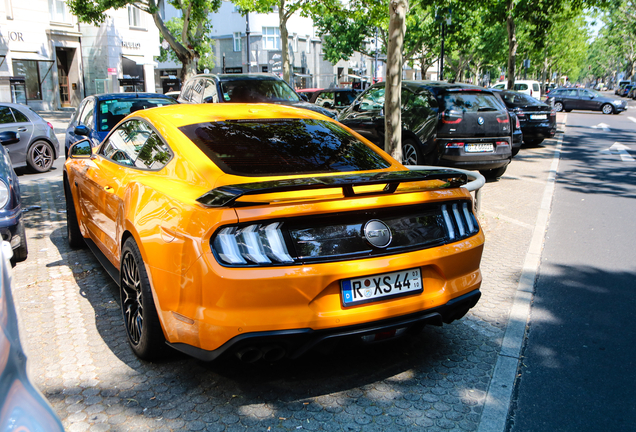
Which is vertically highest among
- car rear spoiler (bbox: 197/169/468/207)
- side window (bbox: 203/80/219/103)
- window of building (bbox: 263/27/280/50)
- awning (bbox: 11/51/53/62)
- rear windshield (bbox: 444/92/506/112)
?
window of building (bbox: 263/27/280/50)

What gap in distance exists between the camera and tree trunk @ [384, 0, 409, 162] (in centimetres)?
743

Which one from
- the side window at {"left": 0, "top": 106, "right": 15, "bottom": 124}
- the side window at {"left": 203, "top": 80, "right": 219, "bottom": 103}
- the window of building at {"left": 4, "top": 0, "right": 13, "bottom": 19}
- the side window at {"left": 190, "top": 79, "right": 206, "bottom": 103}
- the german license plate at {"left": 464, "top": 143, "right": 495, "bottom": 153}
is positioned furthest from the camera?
the window of building at {"left": 4, "top": 0, "right": 13, "bottom": 19}

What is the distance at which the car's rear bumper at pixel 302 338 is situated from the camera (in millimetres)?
2824

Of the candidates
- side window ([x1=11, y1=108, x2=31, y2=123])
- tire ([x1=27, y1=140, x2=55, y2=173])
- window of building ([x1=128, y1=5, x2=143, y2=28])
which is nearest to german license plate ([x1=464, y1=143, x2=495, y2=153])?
tire ([x1=27, y1=140, x2=55, y2=173])

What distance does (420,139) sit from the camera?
9.73m

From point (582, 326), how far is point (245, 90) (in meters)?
8.82

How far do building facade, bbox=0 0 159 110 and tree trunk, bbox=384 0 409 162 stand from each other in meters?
25.4

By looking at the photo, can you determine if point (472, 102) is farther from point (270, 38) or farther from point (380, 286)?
point (270, 38)

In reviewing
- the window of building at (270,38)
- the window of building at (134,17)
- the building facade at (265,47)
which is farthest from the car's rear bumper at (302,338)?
the window of building at (270,38)

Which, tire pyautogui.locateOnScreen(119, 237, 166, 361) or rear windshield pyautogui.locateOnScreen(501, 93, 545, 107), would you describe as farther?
rear windshield pyautogui.locateOnScreen(501, 93, 545, 107)

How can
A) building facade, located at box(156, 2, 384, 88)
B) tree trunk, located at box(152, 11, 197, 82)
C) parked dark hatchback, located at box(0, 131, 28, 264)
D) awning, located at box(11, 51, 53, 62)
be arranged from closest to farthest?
parked dark hatchback, located at box(0, 131, 28, 264) < tree trunk, located at box(152, 11, 197, 82) < awning, located at box(11, 51, 53, 62) < building facade, located at box(156, 2, 384, 88)

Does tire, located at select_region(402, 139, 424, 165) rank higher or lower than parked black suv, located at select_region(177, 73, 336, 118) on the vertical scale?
lower

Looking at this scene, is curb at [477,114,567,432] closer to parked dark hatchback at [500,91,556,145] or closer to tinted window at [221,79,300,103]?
tinted window at [221,79,300,103]

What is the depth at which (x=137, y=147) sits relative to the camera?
165 inches
